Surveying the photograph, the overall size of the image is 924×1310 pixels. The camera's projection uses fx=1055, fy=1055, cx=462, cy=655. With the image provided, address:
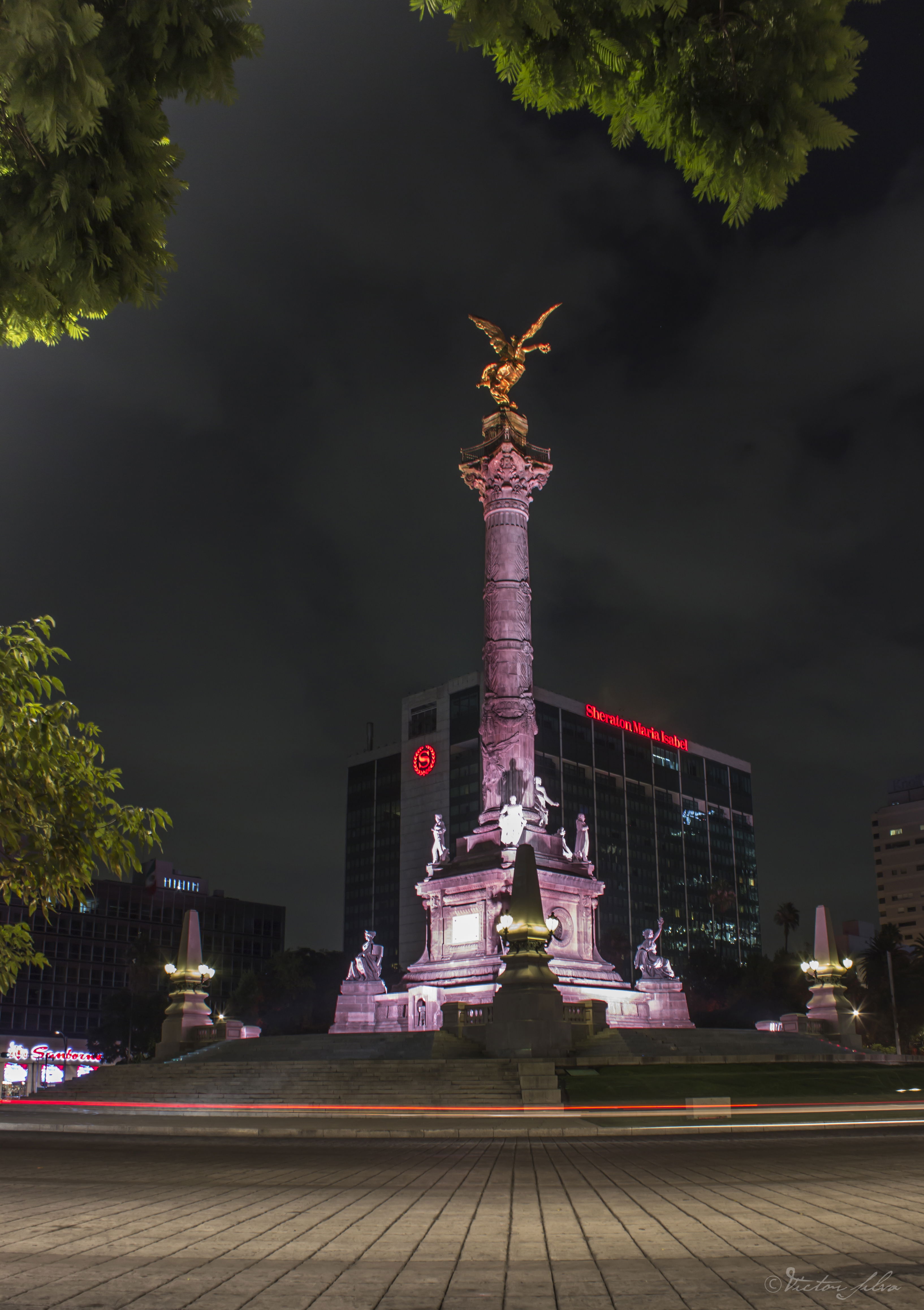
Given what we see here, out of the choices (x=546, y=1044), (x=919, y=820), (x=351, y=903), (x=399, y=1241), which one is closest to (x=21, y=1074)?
(x=546, y=1044)

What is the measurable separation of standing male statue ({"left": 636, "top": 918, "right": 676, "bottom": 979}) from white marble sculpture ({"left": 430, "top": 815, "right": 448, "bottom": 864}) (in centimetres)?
955

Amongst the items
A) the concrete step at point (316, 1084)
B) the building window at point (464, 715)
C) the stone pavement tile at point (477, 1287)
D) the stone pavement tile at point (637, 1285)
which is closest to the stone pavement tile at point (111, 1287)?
the stone pavement tile at point (477, 1287)

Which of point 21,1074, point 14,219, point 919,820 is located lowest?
point 21,1074

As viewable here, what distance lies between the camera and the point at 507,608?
159 feet

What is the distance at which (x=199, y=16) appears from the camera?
183 inches

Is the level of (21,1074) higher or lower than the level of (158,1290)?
lower

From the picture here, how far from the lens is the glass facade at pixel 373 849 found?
517ft

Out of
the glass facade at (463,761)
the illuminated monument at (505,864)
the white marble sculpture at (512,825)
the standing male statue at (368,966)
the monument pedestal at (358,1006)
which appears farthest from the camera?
the glass facade at (463,761)

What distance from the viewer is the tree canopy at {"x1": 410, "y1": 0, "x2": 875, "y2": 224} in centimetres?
472

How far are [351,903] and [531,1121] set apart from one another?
5917 inches

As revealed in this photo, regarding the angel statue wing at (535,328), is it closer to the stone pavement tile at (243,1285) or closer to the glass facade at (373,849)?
the stone pavement tile at (243,1285)

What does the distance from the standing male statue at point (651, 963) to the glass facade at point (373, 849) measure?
109 m

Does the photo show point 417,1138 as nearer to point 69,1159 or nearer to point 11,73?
point 69,1159

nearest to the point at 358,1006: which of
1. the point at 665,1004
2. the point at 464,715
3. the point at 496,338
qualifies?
the point at 665,1004
